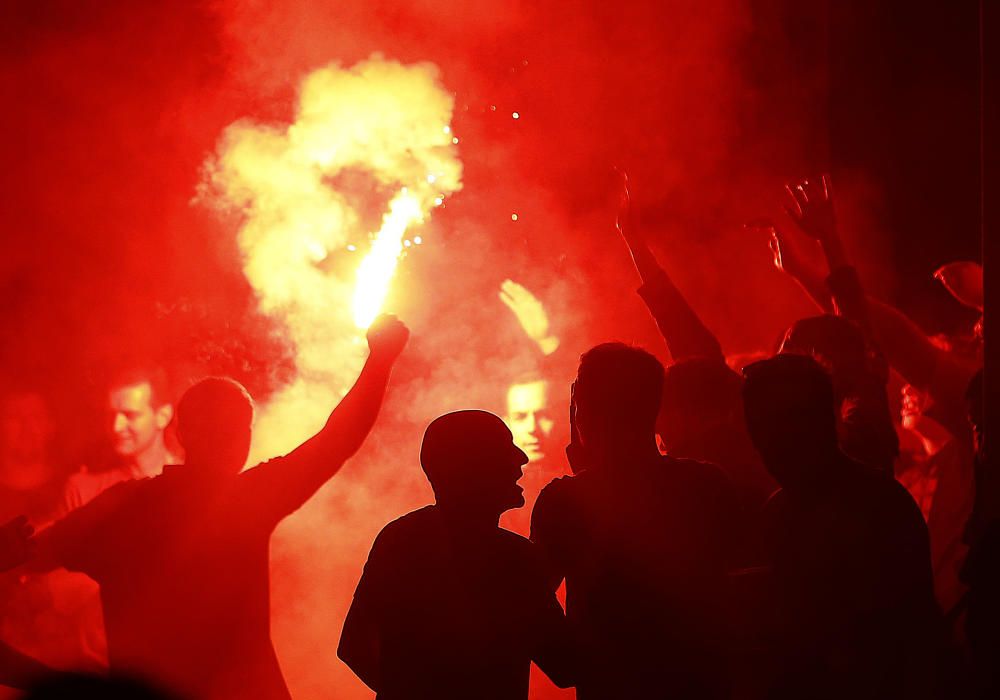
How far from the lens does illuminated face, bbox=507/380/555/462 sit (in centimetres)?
514

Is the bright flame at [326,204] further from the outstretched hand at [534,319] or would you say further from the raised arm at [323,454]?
the raised arm at [323,454]

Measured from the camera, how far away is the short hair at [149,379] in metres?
4.94

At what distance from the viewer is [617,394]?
197cm

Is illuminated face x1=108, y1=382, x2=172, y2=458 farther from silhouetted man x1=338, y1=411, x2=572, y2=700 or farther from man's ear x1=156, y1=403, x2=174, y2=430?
silhouetted man x1=338, y1=411, x2=572, y2=700

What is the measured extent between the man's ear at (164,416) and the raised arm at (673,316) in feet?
9.38

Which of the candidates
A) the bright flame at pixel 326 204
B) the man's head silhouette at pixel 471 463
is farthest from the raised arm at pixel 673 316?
the bright flame at pixel 326 204

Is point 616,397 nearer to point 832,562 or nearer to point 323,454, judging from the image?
point 832,562

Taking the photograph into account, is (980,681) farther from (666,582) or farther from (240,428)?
(240,428)

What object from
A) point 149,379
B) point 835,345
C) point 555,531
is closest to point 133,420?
point 149,379

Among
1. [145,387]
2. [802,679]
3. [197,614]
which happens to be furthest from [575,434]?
[145,387]

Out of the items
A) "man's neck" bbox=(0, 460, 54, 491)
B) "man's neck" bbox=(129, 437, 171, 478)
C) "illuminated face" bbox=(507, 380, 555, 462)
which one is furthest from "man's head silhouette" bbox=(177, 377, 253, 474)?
"illuminated face" bbox=(507, 380, 555, 462)

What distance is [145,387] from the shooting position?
15.8ft

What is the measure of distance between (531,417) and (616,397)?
3.28m

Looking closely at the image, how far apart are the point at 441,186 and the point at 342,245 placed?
68cm
